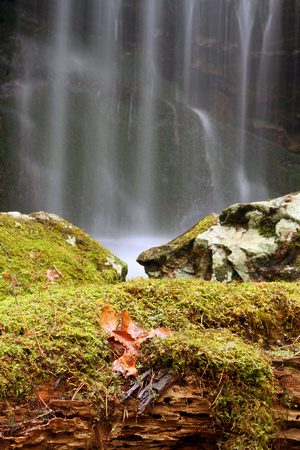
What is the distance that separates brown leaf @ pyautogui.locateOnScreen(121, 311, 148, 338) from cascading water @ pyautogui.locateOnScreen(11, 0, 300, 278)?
10.7 m

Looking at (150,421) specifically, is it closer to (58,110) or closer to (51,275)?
(51,275)

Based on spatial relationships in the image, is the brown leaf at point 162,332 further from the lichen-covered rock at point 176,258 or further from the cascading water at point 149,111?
the cascading water at point 149,111

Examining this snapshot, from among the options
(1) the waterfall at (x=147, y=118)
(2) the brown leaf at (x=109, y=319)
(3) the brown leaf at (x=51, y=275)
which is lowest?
(2) the brown leaf at (x=109, y=319)

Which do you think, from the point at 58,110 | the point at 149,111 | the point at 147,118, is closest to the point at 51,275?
the point at 58,110

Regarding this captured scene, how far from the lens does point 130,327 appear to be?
1.15m

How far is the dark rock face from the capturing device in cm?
276

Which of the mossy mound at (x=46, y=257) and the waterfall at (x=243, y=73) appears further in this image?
the waterfall at (x=243, y=73)

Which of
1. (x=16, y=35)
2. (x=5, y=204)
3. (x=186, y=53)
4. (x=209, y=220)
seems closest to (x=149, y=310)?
(x=209, y=220)

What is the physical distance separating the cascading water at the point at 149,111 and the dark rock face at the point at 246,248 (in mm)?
8678

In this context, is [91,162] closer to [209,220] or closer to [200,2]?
[200,2]

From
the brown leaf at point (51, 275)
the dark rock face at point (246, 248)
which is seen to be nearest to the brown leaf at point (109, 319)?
the brown leaf at point (51, 275)

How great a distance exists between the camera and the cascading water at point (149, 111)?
1272 centimetres

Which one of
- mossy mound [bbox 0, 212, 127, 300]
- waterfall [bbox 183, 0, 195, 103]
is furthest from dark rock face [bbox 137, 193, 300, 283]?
waterfall [bbox 183, 0, 195, 103]

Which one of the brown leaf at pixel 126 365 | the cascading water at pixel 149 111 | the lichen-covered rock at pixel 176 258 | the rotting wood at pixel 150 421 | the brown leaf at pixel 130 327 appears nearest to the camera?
the rotting wood at pixel 150 421
